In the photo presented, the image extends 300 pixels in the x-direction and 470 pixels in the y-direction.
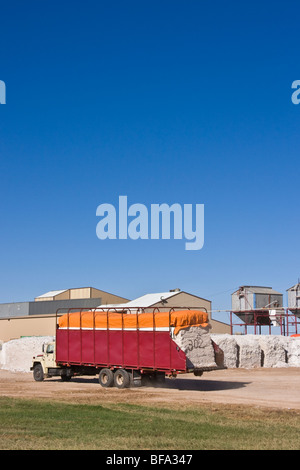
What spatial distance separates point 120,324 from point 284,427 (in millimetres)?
14366

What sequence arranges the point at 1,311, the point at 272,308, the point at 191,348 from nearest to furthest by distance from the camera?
the point at 191,348, the point at 272,308, the point at 1,311

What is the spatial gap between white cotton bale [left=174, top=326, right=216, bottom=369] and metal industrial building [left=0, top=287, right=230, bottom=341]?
35.4 meters

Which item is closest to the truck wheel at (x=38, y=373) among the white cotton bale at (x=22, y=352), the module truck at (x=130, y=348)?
the module truck at (x=130, y=348)

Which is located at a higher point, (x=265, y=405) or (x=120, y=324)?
(x=120, y=324)

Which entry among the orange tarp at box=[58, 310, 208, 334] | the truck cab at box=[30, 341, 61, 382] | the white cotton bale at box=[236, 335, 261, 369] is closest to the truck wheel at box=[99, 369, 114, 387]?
the orange tarp at box=[58, 310, 208, 334]

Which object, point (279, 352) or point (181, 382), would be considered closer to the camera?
point (181, 382)

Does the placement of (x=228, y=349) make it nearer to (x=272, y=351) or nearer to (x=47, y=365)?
(x=272, y=351)

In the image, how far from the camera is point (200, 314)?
27.4m

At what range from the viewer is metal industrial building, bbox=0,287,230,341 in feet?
229

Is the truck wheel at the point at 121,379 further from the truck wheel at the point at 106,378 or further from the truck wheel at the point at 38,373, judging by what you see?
the truck wheel at the point at 38,373

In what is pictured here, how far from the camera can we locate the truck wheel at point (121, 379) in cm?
2866

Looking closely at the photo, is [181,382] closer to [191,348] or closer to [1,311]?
[191,348]
